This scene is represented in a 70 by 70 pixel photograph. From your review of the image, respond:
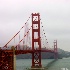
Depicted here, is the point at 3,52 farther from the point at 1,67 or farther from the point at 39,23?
the point at 39,23

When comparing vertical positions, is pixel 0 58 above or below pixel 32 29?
below

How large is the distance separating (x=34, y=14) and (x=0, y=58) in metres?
42.1

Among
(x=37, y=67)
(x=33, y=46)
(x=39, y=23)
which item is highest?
(x=39, y=23)

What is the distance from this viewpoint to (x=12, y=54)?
2122 cm

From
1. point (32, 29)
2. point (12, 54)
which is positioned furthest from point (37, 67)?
point (12, 54)

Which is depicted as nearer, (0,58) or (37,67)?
(0,58)

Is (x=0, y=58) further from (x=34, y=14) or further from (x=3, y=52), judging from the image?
(x=34, y=14)

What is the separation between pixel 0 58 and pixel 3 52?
0.55 m

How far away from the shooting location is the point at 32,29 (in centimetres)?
6088

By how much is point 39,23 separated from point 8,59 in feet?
133

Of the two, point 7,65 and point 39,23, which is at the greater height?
point 39,23

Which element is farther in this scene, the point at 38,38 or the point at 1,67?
the point at 38,38

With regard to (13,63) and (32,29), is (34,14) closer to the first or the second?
(32,29)

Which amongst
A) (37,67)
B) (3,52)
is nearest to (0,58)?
(3,52)
